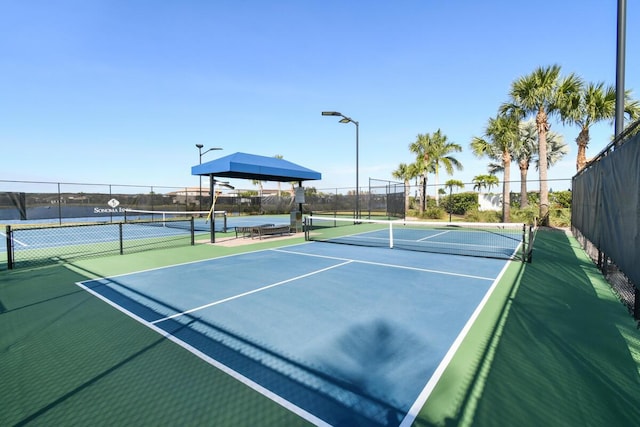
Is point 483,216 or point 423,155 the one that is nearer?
point 483,216

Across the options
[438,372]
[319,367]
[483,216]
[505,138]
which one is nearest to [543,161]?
[505,138]

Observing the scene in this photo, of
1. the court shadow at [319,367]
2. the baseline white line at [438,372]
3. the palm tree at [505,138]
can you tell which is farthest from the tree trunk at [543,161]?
the court shadow at [319,367]

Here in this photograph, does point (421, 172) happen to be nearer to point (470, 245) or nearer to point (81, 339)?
point (470, 245)

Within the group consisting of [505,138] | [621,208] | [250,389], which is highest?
[505,138]

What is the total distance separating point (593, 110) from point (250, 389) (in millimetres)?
22294

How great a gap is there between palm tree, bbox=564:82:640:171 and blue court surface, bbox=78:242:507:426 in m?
14.3

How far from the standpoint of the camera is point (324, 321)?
4820mm

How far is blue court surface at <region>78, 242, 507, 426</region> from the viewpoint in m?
3.09

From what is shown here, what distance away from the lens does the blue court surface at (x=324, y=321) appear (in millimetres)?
3088

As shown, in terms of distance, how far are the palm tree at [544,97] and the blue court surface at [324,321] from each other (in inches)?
546

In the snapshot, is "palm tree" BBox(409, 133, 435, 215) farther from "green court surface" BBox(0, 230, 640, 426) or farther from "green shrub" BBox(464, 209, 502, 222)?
"green court surface" BBox(0, 230, 640, 426)

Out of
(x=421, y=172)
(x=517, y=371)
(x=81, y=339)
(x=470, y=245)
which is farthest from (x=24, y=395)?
(x=421, y=172)

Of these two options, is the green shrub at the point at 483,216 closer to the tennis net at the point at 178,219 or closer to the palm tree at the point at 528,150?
the palm tree at the point at 528,150

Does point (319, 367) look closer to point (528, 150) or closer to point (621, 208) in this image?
point (621, 208)
